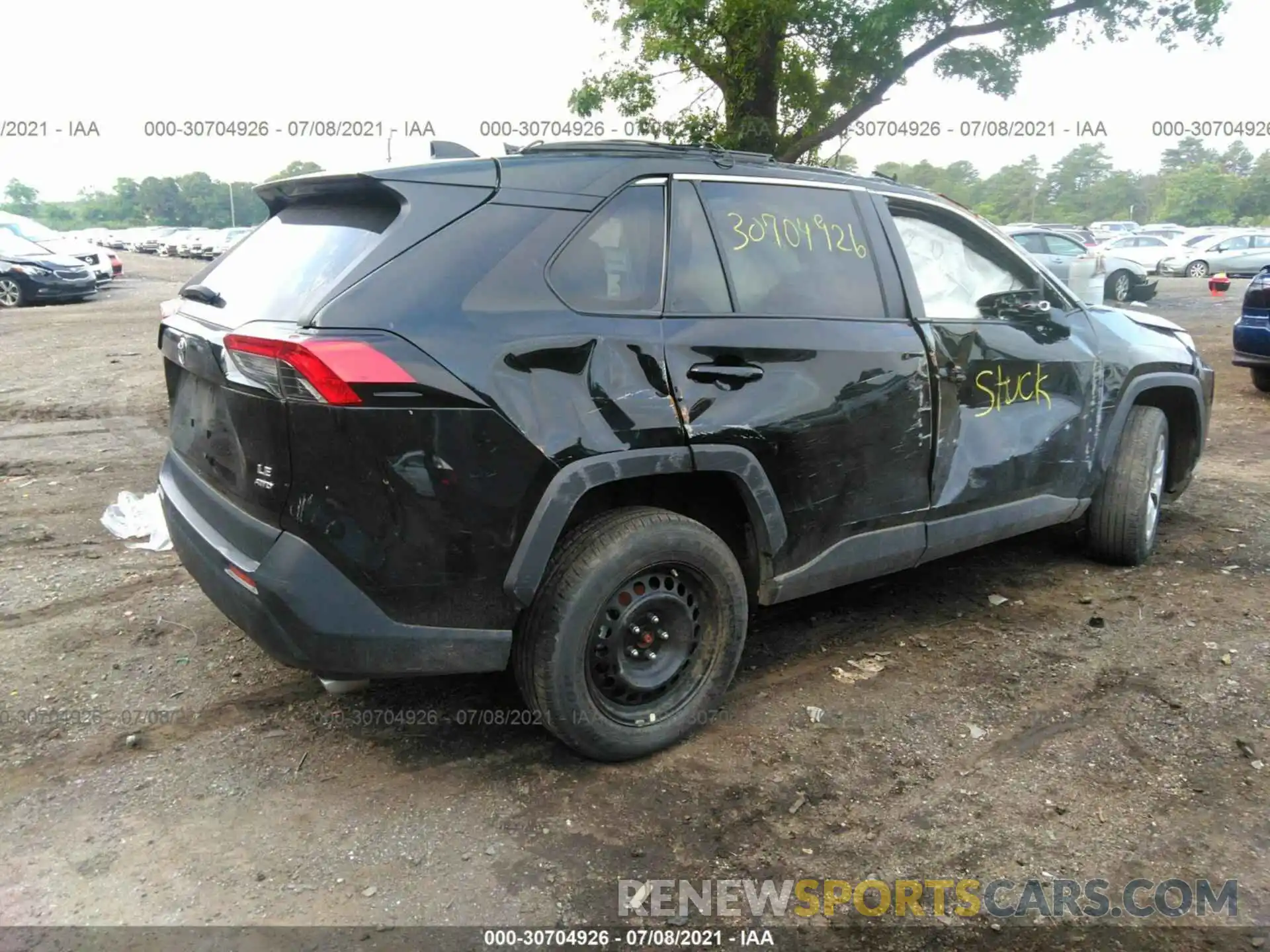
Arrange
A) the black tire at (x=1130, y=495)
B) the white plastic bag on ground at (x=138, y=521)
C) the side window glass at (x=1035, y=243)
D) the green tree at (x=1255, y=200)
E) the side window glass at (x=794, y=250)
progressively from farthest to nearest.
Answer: the green tree at (x=1255, y=200) < the side window glass at (x=1035, y=243) < the white plastic bag on ground at (x=138, y=521) < the black tire at (x=1130, y=495) < the side window glass at (x=794, y=250)

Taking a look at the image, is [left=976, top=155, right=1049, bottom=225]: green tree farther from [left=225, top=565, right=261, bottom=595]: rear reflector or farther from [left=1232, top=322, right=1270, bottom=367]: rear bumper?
[left=225, top=565, right=261, bottom=595]: rear reflector

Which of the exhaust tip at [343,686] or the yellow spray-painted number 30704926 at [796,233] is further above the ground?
the yellow spray-painted number 30704926 at [796,233]

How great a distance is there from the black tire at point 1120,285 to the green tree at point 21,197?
112m

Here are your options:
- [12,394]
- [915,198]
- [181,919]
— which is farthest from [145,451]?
[915,198]

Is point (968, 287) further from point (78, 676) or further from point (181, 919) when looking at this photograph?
point (78, 676)

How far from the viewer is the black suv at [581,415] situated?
254 centimetres

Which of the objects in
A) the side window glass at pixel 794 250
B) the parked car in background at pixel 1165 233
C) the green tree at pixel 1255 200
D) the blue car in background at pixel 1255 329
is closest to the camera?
the side window glass at pixel 794 250

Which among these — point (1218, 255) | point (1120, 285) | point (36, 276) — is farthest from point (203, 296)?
point (1218, 255)

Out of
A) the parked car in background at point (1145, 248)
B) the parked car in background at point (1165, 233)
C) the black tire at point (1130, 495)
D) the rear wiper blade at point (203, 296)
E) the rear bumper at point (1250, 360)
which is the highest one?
the parked car in background at point (1165, 233)

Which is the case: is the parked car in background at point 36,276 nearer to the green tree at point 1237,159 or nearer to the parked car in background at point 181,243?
the parked car in background at point 181,243

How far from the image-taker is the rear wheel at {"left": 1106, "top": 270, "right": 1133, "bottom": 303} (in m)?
18.8

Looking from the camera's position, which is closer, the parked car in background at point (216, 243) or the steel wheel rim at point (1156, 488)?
the steel wheel rim at point (1156, 488)

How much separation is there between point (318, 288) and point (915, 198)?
241cm

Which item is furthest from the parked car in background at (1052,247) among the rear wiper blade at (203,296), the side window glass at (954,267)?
the rear wiper blade at (203,296)
